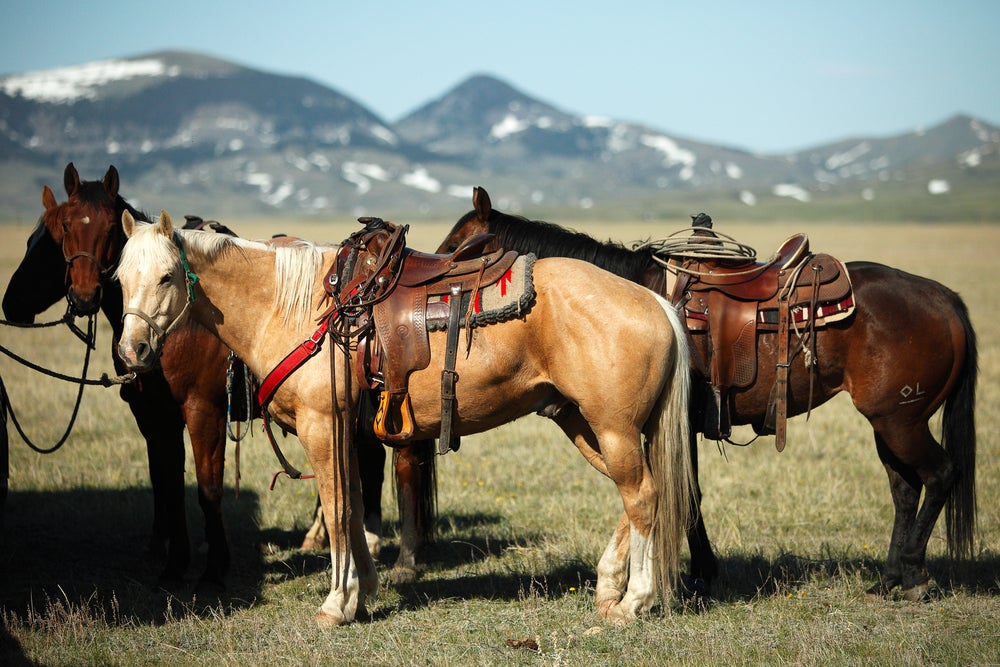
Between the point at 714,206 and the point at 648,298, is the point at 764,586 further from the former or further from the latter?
the point at 714,206

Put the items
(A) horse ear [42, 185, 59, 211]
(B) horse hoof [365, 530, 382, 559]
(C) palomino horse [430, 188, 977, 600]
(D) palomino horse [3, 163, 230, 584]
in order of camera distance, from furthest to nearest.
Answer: (B) horse hoof [365, 530, 382, 559]
(A) horse ear [42, 185, 59, 211]
(D) palomino horse [3, 163, 230, 584]
(C) palomino horse [430, 188, 977, 600]

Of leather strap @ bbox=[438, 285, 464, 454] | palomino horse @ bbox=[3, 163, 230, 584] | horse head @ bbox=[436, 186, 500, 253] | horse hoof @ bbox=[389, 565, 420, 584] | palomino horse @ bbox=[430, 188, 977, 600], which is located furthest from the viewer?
horse head @ bbox=[436, 186, 500, 253]

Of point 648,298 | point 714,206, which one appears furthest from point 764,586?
point 714,206

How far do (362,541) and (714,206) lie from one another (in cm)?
14642

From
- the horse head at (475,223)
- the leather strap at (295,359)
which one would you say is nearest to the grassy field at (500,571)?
the leather strap at (295,359)

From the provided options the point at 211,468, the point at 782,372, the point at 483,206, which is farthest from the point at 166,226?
the point at 782,372

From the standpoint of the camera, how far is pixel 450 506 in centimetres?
795

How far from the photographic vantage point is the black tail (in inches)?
212

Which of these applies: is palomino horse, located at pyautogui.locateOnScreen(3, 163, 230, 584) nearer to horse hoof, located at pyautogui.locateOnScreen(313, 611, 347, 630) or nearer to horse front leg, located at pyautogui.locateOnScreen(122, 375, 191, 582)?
horse front leg, located at pyautogui.locateOnScreen(122, 375, 191, 582)

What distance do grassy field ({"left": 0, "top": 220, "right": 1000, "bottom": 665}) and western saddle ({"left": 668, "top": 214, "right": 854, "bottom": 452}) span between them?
121 cm

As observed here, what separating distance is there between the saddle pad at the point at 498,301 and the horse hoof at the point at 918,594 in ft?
9.65

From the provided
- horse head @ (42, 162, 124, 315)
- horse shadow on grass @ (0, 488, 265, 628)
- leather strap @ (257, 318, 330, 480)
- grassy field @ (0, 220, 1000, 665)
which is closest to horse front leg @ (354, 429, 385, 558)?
grassy field @ (0, 220, 1000, 665)

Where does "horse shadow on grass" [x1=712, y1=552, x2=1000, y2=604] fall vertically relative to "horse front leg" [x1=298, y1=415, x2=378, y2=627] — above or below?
below

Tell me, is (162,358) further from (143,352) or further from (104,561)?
(104,561)
